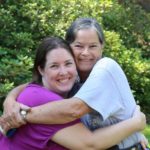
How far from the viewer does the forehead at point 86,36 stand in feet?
11.8

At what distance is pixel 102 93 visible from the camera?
2947 millimetres

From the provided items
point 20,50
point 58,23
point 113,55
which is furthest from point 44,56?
point 113,55

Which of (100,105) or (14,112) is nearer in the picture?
(100,105)

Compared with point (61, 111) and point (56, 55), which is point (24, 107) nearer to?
point (61, 111)

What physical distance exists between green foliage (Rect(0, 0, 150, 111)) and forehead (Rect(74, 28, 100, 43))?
2.27 m

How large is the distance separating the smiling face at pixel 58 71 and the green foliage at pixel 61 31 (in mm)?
2548

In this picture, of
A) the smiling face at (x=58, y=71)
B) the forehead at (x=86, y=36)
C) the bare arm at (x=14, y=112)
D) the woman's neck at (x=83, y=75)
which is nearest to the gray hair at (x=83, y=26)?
the forehead at (x=86, y=36)

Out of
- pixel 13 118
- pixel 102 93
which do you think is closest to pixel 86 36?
pixel 102 93

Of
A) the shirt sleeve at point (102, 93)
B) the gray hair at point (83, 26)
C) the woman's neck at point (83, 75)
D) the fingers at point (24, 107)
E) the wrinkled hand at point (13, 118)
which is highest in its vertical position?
the gray hair at point (83, 26)

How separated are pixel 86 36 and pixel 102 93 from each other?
0.77 metres

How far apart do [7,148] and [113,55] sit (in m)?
5.82

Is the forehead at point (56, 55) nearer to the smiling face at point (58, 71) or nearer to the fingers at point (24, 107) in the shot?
the smiling face at point (58, 71)

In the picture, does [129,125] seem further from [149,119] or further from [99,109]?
[149,119]

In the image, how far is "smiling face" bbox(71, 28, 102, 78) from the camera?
142 inches
